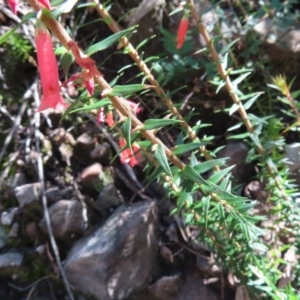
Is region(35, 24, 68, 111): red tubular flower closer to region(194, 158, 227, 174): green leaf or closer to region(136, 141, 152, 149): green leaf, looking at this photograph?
A: region(136, 141, 152, 149): green leaf

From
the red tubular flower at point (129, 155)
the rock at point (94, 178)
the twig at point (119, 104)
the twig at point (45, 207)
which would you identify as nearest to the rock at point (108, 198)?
the rock at point (94, 178)

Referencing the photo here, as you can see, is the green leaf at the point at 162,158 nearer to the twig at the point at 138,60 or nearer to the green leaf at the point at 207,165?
the green leaf at the point at 207,165

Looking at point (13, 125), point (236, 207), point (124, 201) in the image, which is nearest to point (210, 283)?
point (124, 201)

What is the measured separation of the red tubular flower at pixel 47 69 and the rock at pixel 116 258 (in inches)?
47.1

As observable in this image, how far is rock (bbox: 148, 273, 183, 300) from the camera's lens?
2.24 m

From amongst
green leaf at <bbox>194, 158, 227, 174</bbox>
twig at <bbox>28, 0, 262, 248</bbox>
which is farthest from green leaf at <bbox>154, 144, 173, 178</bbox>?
green leaf at <bbox>194, 158, 227, 174</bbox>

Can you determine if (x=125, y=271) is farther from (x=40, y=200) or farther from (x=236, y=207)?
(x=236, y=207)

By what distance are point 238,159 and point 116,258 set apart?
0.84 m

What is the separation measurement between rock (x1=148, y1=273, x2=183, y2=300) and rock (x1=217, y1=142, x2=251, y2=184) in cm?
65

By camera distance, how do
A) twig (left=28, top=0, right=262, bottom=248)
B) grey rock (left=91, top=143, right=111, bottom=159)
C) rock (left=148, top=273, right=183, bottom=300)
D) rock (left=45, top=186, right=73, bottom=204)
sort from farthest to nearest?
grey rock (left=91, top=143, right=111, bottom=159)
rock (left=45, top=186, right=73, bottom=204)
rock (left=148, top=273, right=183, bottom=300)
twig (left=28, top=0, right=262, bottom=248)

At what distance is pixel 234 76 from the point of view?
8.97 feet

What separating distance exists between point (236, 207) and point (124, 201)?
95 cm

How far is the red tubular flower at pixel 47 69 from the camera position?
1.13m

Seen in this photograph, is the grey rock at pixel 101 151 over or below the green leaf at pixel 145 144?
below
